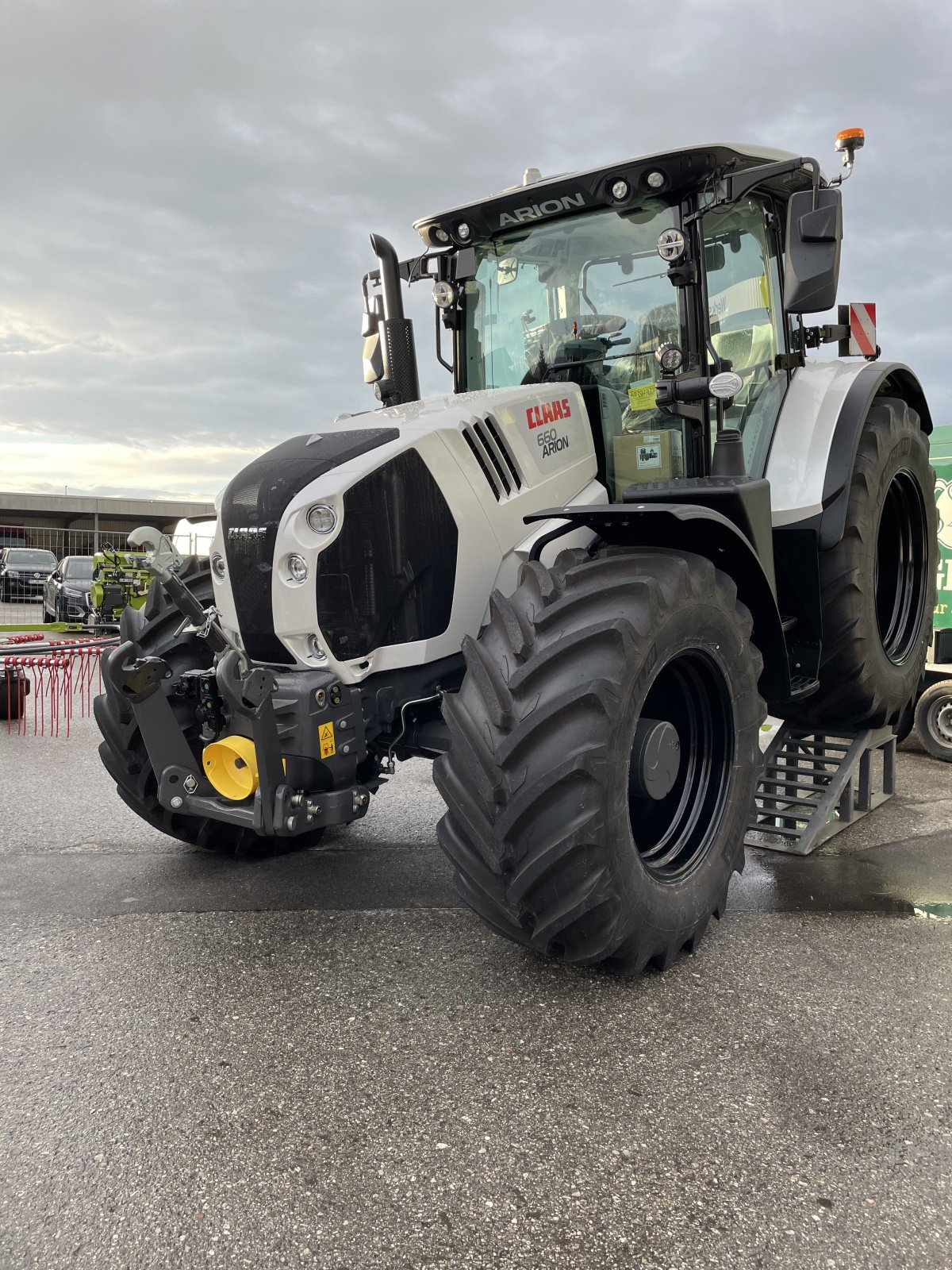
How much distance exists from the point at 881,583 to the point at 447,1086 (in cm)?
409

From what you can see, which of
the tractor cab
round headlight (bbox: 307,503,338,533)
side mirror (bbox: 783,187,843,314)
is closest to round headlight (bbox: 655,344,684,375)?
the tractor cab

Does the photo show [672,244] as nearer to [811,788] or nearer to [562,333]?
[562,333]

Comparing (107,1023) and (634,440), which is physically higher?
(634,440)

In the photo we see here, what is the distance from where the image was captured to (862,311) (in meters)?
5.07

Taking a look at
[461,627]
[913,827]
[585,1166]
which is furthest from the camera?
[913,827]

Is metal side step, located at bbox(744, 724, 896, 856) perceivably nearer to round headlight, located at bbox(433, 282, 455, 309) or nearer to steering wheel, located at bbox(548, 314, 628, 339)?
steering wheel, located at bbox(548, 314, 628, 339)

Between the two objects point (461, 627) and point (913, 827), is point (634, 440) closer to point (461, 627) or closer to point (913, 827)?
point (461, 627)

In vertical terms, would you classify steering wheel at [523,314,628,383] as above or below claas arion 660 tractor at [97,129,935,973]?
above

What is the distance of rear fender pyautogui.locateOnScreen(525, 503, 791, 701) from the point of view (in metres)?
2.86

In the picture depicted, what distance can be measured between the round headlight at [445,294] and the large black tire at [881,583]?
204 cm

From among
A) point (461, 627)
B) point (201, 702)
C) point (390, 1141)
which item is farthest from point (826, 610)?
point (390, 1141)

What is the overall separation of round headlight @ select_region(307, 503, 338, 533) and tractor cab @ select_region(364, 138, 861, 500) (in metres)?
1.39

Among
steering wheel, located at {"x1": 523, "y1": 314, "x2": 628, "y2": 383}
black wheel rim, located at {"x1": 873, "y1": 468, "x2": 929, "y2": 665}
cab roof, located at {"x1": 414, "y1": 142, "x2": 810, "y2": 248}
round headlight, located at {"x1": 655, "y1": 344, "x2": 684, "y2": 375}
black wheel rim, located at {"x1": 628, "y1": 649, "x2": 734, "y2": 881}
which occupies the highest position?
cab roof, located at {"x1": 414, "y1": 142, "x2": 810, "y2": 248}

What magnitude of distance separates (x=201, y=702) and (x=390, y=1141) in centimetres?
156
